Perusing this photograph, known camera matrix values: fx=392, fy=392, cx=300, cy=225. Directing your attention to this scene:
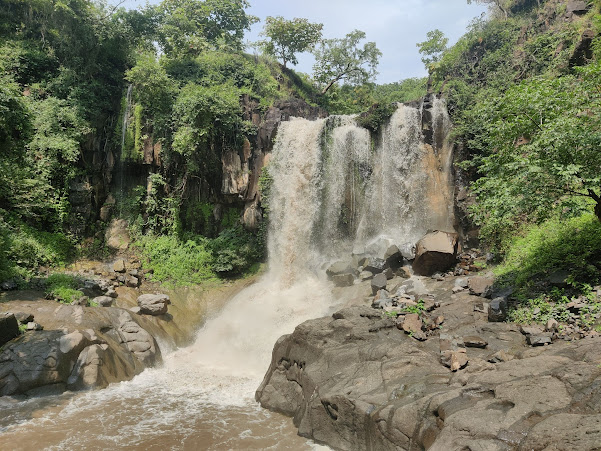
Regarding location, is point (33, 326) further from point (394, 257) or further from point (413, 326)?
point (394, 257)

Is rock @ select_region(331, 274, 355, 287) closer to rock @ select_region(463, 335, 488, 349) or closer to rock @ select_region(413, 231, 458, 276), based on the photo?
rock @ select_region(413, 231, 458, 276)

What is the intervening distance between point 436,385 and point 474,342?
2.23 meters

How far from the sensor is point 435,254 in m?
14.2

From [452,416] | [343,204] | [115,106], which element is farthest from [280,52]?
[452,416]

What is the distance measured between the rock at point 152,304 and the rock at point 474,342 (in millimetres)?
10719

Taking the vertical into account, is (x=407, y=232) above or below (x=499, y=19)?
below

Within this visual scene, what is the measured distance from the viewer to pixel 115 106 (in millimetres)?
22172

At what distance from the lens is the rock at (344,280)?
15.3 m

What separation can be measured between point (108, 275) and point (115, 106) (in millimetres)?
10791

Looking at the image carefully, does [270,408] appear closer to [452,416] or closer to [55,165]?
[452,416]

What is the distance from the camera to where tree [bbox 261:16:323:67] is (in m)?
30.7

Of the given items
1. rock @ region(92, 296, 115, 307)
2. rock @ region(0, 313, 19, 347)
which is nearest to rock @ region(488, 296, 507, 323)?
rock @ region(0, 313, 19, 347)

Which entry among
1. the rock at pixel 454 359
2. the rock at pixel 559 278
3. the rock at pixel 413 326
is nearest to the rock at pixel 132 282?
the rock at pixel 413 326

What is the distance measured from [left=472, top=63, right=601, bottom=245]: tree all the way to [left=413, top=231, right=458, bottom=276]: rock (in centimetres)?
447
